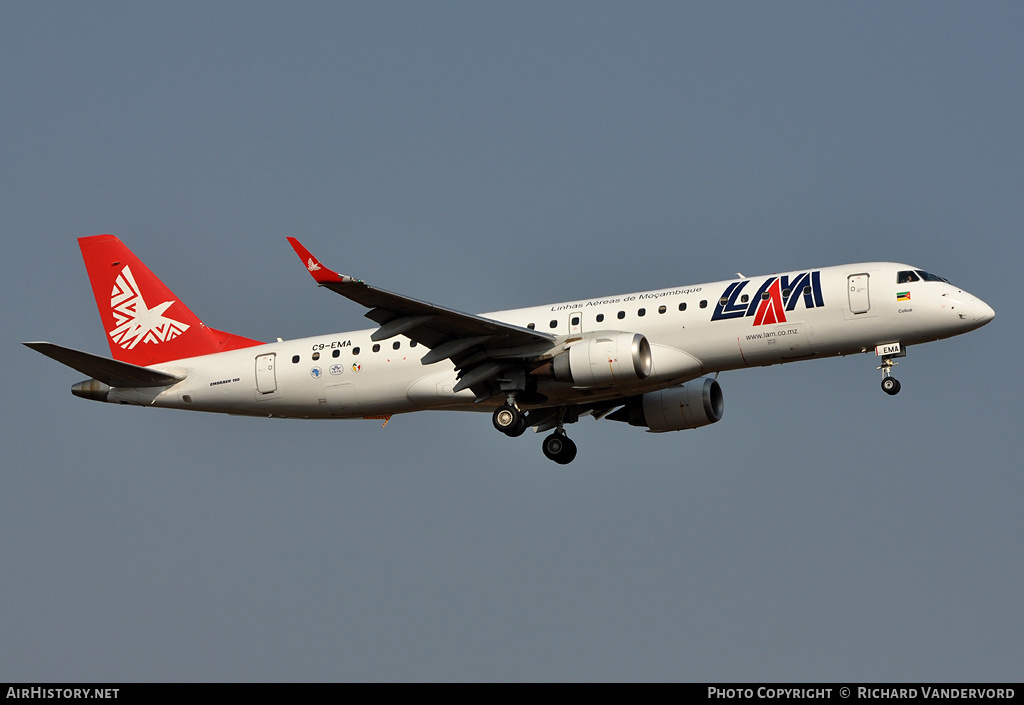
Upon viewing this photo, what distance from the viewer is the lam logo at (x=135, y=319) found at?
4247 centimetres

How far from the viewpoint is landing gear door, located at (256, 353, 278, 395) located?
3975 cm

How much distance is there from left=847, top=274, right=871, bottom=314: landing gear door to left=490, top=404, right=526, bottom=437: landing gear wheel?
Result: 9.50m

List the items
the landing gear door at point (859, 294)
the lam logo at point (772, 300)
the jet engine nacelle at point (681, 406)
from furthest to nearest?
the jet engine nacelle at point (681, 406) → the lam logo at point (772, 300) → the landing gear door at point (859, 294)

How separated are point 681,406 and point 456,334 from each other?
25.6 feet

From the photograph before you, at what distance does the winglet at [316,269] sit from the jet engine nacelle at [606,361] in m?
6.77

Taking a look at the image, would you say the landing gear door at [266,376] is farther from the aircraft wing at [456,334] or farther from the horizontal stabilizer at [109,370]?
the aircraft wing at [456,334]

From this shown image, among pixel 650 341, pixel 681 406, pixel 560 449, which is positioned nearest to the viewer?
pixel 650 341

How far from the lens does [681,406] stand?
40.5 metres

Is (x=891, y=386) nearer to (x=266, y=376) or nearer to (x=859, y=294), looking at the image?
(x=859, y=294)

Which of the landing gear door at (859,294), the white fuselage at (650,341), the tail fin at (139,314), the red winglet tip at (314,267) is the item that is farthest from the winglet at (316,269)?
the landing gear door at (859,294)

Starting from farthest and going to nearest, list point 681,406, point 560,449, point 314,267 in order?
1. point 560,449
2. point 681,406
3. point 314,267

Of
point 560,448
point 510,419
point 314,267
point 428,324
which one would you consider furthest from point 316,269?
point 560,448

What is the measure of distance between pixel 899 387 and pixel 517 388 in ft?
33.6

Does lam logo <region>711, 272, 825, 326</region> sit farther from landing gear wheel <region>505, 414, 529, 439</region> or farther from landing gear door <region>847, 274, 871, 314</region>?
landing gear wheel <region>505, 414, 529, 439</region>
